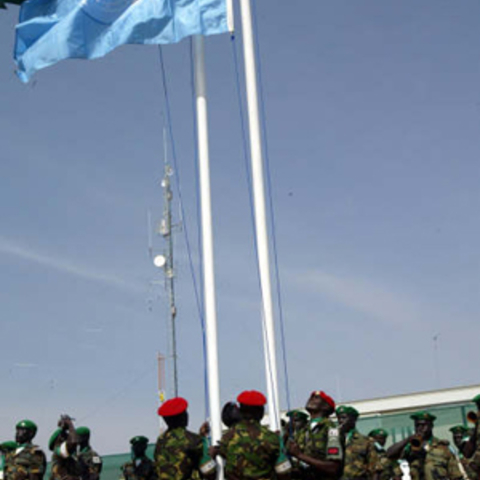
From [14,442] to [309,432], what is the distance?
16.2 ft

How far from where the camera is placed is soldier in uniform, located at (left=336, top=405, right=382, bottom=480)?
10.1 meters

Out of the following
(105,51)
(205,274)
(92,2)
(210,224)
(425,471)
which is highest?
(92,2)

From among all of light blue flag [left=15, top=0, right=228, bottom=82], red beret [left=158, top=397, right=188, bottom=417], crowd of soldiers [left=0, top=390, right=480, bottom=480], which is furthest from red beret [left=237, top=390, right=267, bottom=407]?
light blue flag [left=15, top=0, right=228, bottom=82]

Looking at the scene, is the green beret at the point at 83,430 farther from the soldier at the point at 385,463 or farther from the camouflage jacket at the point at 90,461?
the soldier at the point at 385,463

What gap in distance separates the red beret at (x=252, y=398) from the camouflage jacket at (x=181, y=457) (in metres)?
0.77

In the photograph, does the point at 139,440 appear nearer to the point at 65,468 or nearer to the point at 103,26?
the point at 65,468

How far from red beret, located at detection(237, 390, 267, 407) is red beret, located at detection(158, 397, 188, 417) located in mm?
741

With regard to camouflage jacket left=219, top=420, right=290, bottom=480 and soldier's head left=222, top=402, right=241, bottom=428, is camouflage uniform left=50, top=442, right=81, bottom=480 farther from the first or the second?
camouflage jacket left=219, top=420, right=290, bottom=480

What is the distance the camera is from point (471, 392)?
23.9 meters

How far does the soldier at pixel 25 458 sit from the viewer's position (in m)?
10.2

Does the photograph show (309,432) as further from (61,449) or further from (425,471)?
(425,471)

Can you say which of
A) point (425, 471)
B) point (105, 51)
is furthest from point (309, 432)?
point (105, 51)

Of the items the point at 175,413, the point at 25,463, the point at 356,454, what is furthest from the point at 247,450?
the point at 25,463

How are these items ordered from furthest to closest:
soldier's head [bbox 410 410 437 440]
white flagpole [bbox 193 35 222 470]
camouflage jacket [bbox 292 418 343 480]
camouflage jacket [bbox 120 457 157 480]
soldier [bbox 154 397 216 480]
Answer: soldier's head [bbox 410 410 437 440], camouflage jacket [bbox 120 457 157 480], white flagpole [bbox 193 35 222 470], soldier [bbox 154 397 216 480], camouflage jacket [bbox 292 418 343 480]
